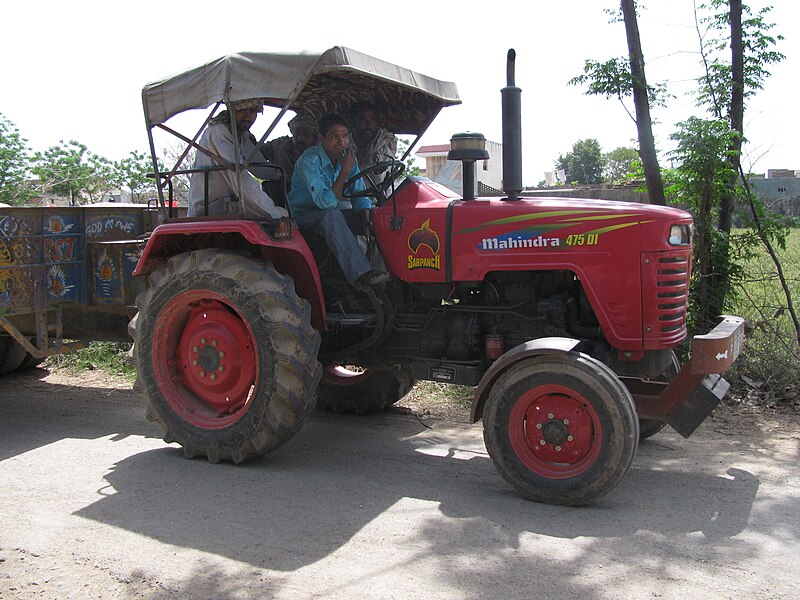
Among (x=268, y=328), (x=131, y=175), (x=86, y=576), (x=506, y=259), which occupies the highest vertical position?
(x=131, y=175)

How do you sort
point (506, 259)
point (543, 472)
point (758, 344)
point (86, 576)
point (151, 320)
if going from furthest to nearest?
point (758, 344) → point (151, 320) → point (506, 259) → point (543, 472) → point (86, 576)

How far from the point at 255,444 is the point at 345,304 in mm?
1238

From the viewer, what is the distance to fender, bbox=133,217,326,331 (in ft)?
16.6

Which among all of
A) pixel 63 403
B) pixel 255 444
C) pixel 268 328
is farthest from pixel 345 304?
pixel 63 403

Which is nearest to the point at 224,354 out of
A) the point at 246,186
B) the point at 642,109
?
the point at 246,186

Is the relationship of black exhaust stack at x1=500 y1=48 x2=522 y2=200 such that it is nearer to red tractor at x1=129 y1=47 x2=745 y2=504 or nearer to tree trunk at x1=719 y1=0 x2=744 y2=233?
red tractor at x1=129 y1=47 x2=745 y2=504

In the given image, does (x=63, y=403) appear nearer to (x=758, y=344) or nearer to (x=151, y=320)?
(x=151, y=320)

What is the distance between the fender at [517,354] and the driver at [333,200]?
1.12 m

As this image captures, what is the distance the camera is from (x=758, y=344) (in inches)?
274

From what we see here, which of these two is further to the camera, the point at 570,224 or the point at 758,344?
the point at 758,344

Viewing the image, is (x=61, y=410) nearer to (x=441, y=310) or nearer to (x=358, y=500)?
(x=358, y=500)

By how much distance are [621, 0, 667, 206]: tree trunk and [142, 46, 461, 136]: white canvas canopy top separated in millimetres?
2357

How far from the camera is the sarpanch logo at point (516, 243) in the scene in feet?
15.5

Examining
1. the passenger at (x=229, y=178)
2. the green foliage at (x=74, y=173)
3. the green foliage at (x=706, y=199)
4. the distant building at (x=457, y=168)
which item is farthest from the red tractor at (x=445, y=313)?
the green foliage at (x=74, y=173)
